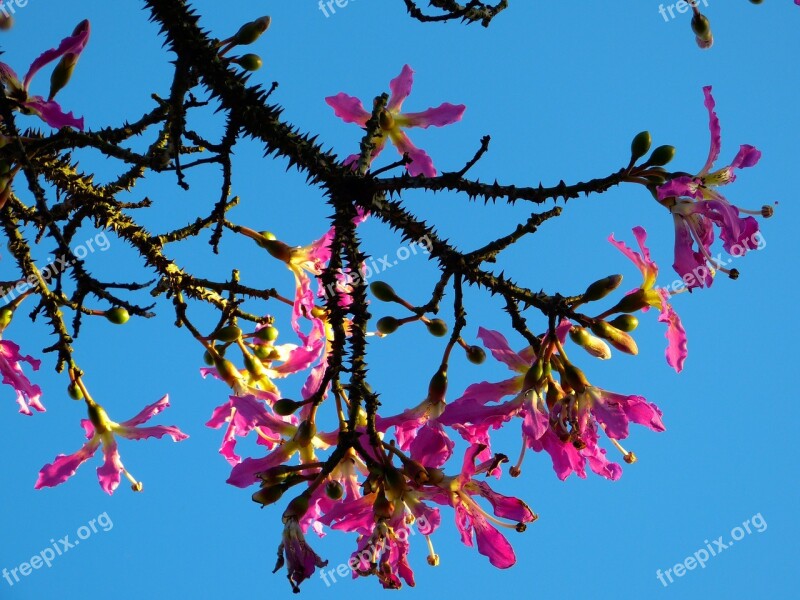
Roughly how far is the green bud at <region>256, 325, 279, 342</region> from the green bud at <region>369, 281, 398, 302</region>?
686 mm

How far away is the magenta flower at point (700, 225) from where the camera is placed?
2.20 meters

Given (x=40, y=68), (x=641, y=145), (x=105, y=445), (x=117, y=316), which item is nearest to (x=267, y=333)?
(x=117, y=316)

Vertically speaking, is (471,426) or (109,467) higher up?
(109,467)

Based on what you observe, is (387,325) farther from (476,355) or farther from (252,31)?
(252,31)

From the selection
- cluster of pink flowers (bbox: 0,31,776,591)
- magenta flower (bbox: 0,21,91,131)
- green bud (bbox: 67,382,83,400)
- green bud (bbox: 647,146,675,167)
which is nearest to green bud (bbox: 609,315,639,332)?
cluster of pink flowers (bbox: 0,31,776,591)

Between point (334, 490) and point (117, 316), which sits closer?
point (334, 490)

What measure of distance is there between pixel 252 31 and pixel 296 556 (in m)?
1.53

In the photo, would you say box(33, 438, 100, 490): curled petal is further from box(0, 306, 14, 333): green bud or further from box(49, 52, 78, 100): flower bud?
box(49, 52, 78, 100): flower bud

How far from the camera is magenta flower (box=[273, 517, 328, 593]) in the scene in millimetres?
2182

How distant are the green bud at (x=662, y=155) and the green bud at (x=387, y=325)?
83 cm

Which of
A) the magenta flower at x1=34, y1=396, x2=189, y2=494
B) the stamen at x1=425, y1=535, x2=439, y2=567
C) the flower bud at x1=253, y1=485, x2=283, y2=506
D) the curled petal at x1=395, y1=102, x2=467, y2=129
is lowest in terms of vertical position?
the stamen at x1=425, y1=535, x2=439, y2=567

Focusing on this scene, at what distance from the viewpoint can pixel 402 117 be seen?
10.1 feet

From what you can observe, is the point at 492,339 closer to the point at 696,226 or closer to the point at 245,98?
the point at 696,226

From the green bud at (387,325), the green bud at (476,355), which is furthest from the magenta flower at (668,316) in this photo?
the green bud at (387,325)
